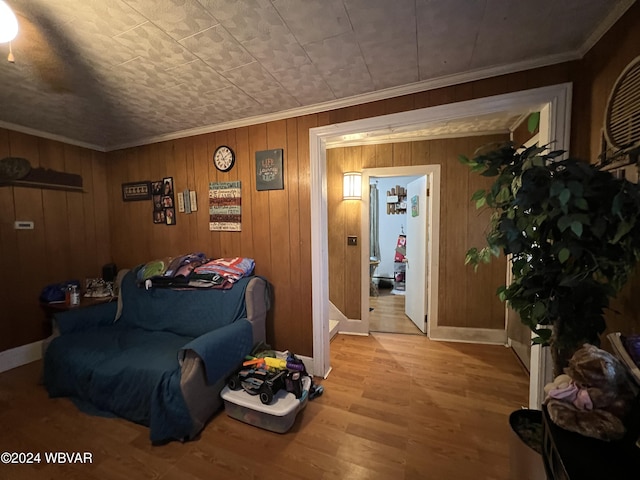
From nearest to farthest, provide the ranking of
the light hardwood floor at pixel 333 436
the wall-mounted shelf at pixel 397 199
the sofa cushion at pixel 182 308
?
the light hardwood floor at pixel 333 436 → the sofa cushion at pixel 182 308 → the wall-mounted shelf at pixel 397 199

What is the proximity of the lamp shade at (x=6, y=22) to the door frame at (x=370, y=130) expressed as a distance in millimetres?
1674

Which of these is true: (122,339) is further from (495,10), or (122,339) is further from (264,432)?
(495,10)

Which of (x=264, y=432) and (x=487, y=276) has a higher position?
(x=487, y=276)

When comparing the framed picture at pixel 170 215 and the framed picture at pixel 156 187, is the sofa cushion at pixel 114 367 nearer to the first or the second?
the framed picture at pixel 170 215

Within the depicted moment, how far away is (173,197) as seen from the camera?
2871 mm

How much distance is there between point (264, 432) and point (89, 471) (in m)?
0.97

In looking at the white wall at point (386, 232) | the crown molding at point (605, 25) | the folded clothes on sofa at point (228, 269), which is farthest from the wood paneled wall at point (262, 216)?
the white wall at point (386, 232)

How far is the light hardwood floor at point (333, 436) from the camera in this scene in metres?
1.44

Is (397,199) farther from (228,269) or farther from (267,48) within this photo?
(267,48)

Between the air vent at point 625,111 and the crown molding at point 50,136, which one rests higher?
the crown molding at point 50,136

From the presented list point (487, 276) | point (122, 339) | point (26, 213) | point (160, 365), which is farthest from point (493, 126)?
point (26, 213)

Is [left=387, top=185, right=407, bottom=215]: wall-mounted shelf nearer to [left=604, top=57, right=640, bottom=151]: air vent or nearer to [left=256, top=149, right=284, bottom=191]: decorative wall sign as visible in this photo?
[left=256, top=149, right=284, bottom=191]: decorative wall sign

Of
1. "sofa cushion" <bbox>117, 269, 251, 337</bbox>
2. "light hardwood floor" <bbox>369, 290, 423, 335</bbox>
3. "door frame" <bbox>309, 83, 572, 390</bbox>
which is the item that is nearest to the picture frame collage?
"sofa cushion" <bbox>117, 269, 251, 337</bbox>

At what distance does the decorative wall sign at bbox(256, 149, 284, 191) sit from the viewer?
236 centimetres
